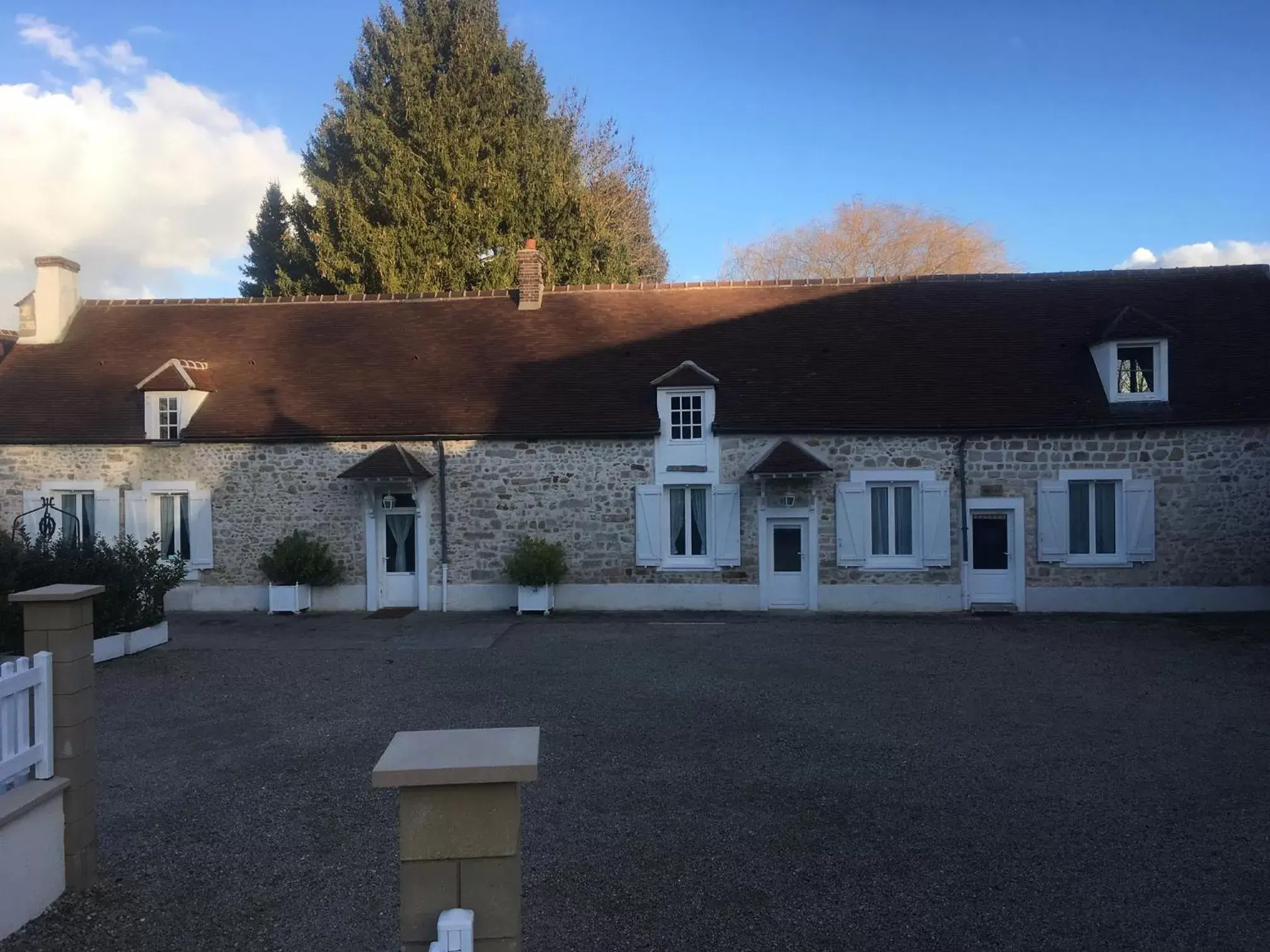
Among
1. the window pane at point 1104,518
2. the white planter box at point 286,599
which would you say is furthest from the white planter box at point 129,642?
the window pane at point 1104,518

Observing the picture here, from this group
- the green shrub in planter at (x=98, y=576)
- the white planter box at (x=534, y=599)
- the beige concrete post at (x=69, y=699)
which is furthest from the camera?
the white planter box at (x=534, y=599)

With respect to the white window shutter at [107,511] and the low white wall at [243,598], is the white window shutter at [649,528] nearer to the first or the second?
the low white wall at [243,598]

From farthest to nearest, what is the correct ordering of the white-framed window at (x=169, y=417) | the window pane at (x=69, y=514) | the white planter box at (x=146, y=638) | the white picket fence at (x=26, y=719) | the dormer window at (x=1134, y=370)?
the white-framed window at (x=169, y=417)
the window pane at (x=69, y=514)
the dormer window at (x=1134, y=370)
the white planter box at (x=146, y=638)
the white picket fence at (x=26, y=719)

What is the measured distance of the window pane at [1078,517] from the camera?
14344 millimetres

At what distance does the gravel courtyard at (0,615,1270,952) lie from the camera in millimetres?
4199

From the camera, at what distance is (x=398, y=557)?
599 inches

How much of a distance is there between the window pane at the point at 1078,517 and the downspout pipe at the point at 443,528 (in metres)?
10.7

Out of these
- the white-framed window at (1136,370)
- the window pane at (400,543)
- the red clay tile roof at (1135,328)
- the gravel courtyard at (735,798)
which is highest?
the red clay tile roof at (1135,328)

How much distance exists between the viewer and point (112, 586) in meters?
10.9

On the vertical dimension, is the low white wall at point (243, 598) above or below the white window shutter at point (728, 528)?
below

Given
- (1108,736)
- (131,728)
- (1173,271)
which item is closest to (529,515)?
(131,728)

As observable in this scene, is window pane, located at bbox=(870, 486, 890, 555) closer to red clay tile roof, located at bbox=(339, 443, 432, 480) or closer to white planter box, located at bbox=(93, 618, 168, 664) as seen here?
red clay tile roof, located at bbox=(339, 443, 432, 480)

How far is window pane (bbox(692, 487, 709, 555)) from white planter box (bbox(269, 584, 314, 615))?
688 cm

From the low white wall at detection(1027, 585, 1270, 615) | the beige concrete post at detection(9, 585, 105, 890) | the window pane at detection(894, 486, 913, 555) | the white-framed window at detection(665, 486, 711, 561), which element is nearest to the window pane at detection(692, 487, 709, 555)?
the white-framed window at detection(665, 486, 711, 561)
